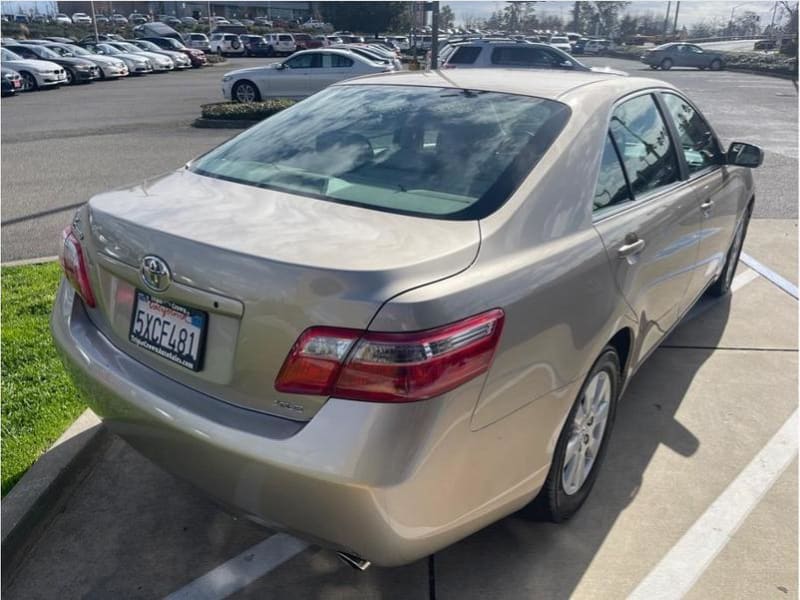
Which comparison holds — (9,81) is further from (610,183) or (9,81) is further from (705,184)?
(610,183)

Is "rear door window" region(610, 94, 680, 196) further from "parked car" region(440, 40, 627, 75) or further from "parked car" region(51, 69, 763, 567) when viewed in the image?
"parked car" region(440, 40, 627, 75)

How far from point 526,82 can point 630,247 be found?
903mm

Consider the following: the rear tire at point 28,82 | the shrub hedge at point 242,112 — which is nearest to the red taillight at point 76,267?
the shrub hedge at point 242,112

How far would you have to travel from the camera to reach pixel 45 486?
283 cm

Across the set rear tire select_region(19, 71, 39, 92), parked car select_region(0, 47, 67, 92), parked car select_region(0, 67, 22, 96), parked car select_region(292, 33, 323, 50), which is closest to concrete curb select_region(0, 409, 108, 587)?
parked car select_region(0, 67, 22, 96)

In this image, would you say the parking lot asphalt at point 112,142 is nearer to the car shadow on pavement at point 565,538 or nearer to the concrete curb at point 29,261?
the concrete curb at point 29,261

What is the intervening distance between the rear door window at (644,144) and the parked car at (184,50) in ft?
132

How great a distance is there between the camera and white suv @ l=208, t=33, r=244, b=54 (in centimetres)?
5097

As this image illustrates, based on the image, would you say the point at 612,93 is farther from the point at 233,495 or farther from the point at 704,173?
the point at 233,495

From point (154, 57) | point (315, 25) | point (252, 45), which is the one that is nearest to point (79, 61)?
point (154, 57)

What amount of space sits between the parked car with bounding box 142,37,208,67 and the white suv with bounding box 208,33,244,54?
7646mm

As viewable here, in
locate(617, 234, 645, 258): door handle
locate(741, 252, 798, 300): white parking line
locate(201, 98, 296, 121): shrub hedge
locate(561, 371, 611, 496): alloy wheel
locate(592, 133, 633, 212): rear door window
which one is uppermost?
locate(592, 133, 633, 212): rear door window

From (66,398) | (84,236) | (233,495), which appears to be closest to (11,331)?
(66,398)

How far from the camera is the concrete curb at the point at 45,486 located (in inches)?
103
